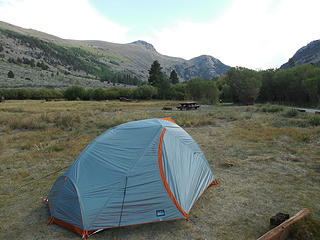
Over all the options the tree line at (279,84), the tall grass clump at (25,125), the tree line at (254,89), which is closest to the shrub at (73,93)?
the tree line at (254,89)

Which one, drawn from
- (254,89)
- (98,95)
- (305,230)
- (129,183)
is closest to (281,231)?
(305,230)

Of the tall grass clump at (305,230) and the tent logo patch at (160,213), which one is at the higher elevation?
the tall grass clump at (305,230)

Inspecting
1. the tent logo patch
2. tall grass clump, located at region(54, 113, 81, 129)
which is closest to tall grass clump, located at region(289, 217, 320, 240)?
the tent logo patch

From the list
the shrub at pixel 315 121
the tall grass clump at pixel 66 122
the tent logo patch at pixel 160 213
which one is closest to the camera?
the tent logo patch at pixel 160 213

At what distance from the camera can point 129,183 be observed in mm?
4383

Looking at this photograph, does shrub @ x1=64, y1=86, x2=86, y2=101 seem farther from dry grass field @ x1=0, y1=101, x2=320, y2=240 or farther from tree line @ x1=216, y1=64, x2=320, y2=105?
dry grass field @ x1=0, y1=101, x2=320, y2=240

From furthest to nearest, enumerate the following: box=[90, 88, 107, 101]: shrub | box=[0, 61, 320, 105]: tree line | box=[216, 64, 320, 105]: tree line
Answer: box=[90, 88, 107, 101]: shrub < box=[0, 61, 320, 105]: tree line < box=[216, 64, 320, 105]: tree line

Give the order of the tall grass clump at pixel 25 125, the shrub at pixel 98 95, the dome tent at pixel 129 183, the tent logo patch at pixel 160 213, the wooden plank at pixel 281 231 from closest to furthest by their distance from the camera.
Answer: the wooden plank at pixel 281 231
the dome tent at pixel 129 183
the tent logo patch at pixel 160 213
the tall grass clump at pixel 25 125
the shrub at pixel 98 95

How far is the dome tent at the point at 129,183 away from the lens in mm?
4121

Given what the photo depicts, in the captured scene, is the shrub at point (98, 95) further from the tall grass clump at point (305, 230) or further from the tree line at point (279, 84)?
the tall grass clump at point (305, 230)

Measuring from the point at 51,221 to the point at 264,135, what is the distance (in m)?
10.9

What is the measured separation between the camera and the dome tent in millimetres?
4121

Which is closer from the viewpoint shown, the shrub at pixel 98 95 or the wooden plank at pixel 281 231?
the wooden plank at pixel 281 231

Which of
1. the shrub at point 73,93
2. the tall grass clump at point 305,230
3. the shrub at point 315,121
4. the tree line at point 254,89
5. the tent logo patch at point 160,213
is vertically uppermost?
the tree line at point 254,89
